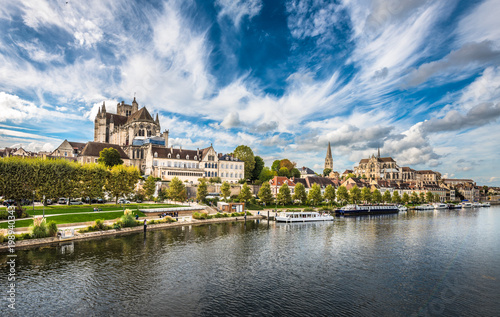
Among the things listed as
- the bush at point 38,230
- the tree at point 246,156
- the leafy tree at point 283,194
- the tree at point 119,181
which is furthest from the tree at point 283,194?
the bush at point 38,230

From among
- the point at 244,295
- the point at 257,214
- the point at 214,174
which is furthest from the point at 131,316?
the point at 214,174

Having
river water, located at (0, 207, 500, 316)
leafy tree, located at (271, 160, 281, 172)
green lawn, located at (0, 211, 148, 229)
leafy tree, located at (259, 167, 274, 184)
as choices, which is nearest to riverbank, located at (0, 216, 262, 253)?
river water, located at (0, 207, 500, 316)

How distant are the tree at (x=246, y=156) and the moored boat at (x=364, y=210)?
3386 cm

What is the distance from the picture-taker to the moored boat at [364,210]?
291 ft

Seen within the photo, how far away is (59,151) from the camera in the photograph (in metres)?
106

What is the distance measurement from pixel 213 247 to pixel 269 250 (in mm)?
7035

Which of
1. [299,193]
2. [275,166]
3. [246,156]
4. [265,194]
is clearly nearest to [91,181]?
[265,194]

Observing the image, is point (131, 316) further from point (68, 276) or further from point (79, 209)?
point (79, 209)

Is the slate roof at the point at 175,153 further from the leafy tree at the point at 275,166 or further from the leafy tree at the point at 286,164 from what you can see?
the leafy tree at the point at 286,164

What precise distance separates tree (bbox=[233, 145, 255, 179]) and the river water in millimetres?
64254

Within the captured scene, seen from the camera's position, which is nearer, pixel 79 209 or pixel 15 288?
pixel 15 288

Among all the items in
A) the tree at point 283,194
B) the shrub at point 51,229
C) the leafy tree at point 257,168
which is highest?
the leafy tree at point 257,168

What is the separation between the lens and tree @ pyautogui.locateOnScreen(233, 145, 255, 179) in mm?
106562

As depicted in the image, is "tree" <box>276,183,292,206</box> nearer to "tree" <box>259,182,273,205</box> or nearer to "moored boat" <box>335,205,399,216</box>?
"tree" <box>259,182,273,205</box>
